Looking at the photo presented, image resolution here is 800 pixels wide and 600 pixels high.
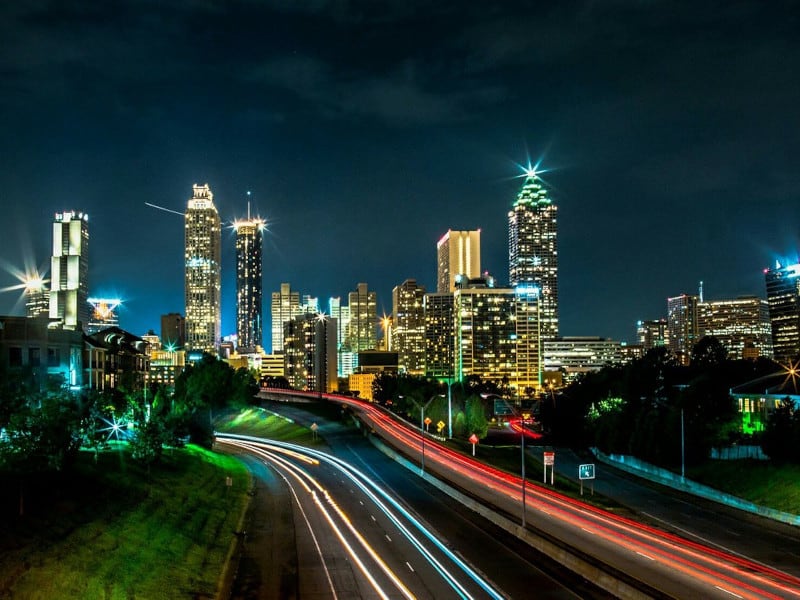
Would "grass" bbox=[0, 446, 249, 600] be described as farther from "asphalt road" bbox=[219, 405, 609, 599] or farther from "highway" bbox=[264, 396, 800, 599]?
"highway" bbox=[264, 396, 800, 599]

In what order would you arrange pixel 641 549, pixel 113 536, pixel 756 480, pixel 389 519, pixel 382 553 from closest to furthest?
pixel 113 536
pixel 641 549
pixel 382 553
pixel 389 519
pixel 756 480

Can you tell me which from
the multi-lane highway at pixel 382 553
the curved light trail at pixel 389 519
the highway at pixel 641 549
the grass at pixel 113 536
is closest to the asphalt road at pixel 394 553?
the multi-lane highway at pixel 382 553

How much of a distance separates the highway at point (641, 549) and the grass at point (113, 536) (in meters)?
18.4

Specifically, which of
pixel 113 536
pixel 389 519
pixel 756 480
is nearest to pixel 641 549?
pixel 389 519

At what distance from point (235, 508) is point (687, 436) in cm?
4482

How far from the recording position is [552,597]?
34062mm

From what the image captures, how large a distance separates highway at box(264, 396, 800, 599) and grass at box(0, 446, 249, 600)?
1839cm

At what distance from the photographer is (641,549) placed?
41.8 meters

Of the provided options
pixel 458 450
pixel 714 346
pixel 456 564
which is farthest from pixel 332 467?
pixel 714 346

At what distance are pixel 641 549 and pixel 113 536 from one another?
25.3 meters

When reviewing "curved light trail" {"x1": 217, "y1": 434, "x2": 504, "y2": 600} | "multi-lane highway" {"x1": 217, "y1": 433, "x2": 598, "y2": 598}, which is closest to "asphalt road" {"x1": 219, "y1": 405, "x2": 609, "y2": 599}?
"multi-lane highway" {"x1": 217, "y1": 433, "x2": 598, "y2": 598}

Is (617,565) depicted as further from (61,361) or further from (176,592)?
(61,361)

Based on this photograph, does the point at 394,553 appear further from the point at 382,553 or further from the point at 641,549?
the point at 641,549

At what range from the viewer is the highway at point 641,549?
34.4 metres
